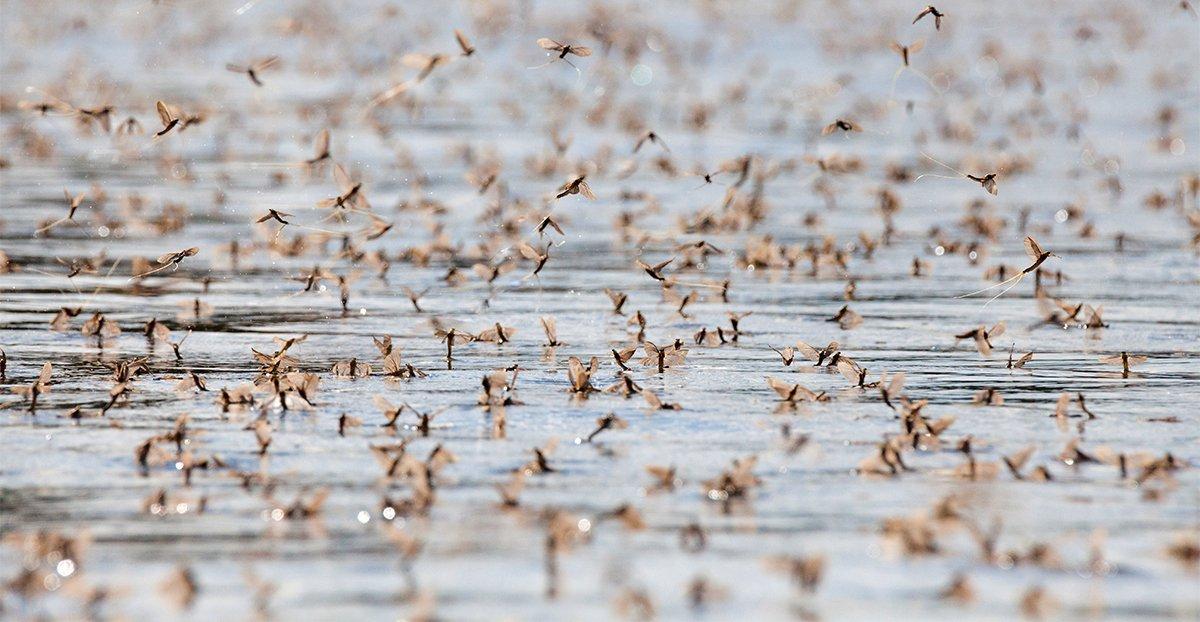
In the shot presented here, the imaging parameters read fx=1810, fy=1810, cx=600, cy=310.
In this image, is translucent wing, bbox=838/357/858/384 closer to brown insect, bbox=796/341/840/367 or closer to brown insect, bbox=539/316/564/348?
brown insect, bbox=796/341/840/367

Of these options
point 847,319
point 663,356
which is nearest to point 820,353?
point 663,356

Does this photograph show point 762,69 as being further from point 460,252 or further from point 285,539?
point 285,539

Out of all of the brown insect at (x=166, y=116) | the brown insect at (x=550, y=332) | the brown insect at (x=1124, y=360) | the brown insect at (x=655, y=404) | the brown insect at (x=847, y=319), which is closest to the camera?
the brown insect at (x=655, y=404)

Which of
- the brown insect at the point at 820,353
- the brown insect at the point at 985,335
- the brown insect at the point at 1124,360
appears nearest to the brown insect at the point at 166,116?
the brown insect at the point at 820,353

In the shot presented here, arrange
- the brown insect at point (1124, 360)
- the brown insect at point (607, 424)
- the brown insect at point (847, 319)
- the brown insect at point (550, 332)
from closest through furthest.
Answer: the brown insect at point (607, 424)
the brown insect at point (1124, 360)
the brown insect at point (550, 332)
the brown insect at point (847, 319)

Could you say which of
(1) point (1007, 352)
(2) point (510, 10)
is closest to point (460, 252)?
(1) point (1007, 352)

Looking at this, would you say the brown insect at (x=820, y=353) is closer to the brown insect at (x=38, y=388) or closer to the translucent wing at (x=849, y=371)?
the translucent wing at (x=849, y=371)

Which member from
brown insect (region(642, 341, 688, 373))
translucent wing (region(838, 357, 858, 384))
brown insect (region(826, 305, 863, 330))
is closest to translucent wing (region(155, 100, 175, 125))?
brown insect (region(642, 341, 688, 373))

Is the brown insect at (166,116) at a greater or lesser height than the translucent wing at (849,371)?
greater
